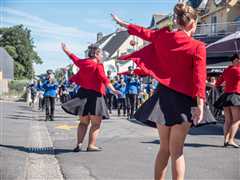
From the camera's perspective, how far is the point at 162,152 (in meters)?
4.63

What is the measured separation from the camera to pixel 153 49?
4.78m

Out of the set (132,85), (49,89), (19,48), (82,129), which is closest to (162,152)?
(82,129)

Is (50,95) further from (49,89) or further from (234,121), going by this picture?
(234,121)

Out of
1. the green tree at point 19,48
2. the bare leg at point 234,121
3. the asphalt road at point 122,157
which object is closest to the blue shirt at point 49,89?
the asphalt road at point 122,157

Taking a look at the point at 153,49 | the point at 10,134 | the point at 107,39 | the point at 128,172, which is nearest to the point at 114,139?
the point at 10,134

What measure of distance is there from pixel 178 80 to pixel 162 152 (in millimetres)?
729

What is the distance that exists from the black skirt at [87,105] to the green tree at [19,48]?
8865cm

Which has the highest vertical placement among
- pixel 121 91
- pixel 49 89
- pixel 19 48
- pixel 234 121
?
pixel 19 48

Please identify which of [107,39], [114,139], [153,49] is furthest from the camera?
[107,39]

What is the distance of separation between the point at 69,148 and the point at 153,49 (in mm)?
4266

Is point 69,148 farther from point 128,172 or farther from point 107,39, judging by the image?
point 107,39

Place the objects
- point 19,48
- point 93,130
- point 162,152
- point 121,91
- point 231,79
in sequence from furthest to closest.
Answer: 1. point 19,48
2. point 121,91
3. point 231,79
4. point 93,130
5. point 162,152

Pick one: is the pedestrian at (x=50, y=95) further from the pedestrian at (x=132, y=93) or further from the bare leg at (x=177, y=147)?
the bare leg at (x=177, y=147)

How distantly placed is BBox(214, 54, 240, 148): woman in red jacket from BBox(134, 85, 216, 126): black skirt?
4.50 metres
